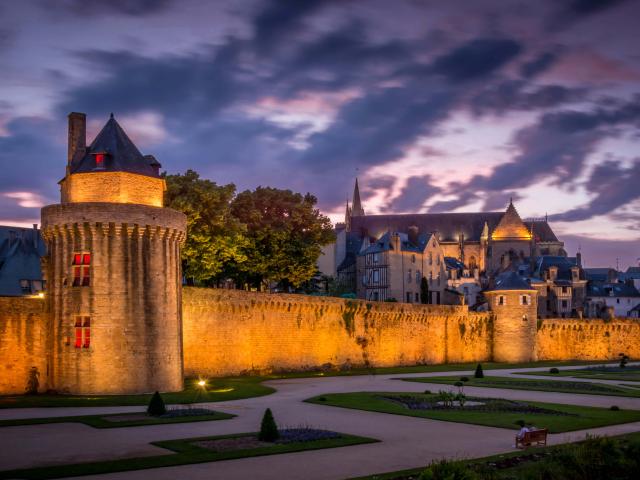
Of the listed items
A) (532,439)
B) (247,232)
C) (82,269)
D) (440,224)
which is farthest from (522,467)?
(440,224)

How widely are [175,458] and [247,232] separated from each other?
3939 cm

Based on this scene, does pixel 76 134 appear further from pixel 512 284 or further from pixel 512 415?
pixel 512 284

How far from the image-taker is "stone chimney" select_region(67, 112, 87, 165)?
4100cm

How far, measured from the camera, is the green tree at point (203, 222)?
50.0 metres

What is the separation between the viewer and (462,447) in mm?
21578

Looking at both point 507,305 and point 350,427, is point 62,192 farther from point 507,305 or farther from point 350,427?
point 507,305

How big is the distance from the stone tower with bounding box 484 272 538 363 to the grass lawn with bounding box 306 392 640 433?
44225 millimetres

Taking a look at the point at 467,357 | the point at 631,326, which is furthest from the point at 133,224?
the point at 631,326

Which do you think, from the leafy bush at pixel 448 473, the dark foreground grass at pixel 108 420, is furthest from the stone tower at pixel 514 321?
the leafy bush at pixel 448 473

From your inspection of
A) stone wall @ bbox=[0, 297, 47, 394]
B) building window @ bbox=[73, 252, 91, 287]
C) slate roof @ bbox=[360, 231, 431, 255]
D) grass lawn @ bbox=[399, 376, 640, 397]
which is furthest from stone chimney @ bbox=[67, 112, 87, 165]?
slate roof @ bbox=[360, 231, 431, 255]

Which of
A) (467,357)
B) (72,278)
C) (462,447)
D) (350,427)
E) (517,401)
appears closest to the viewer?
(462,447)

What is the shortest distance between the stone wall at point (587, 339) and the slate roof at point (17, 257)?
5002cm

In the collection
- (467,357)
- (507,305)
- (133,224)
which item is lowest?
(467,357)

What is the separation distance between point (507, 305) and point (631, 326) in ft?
64.2
